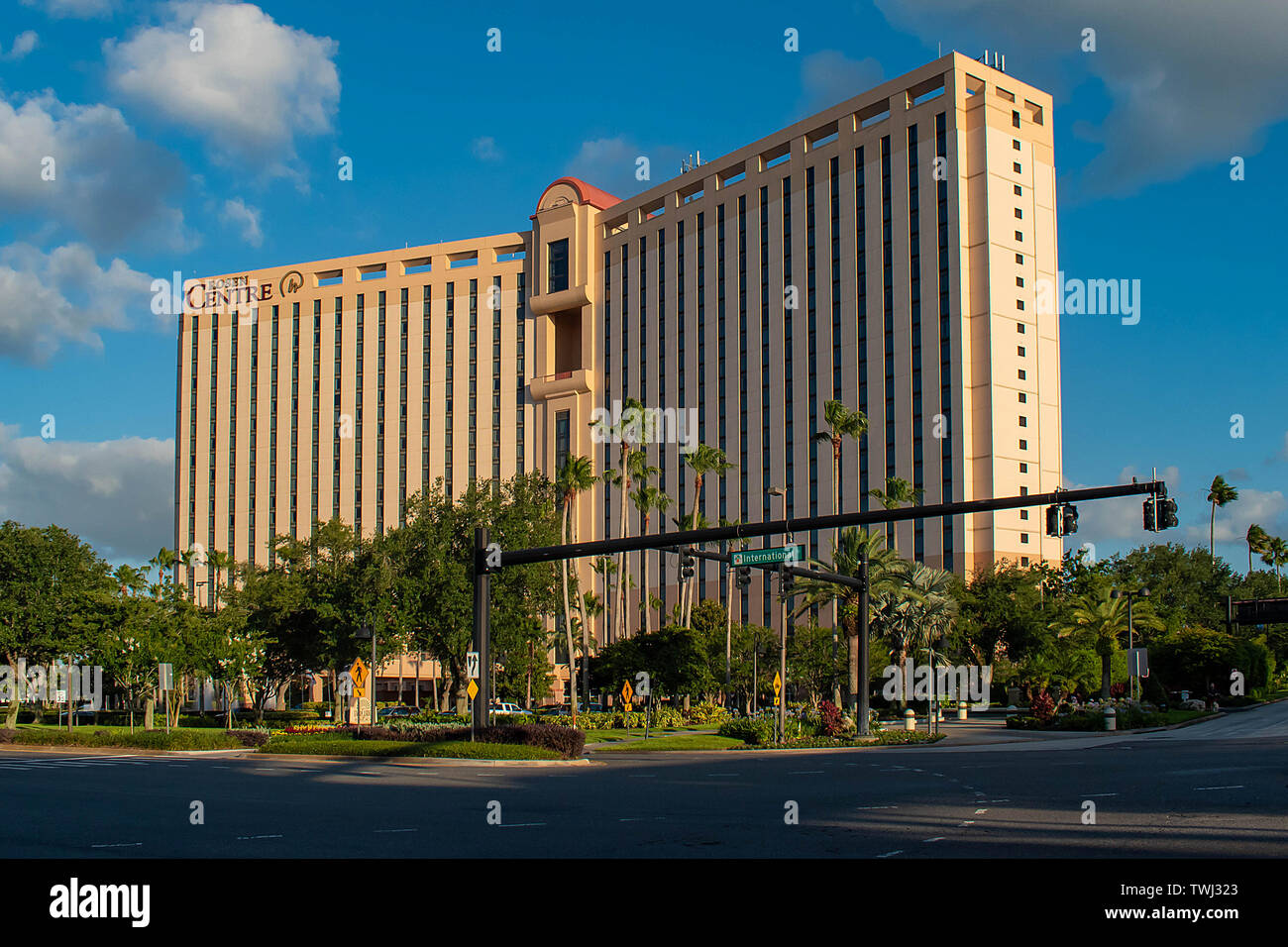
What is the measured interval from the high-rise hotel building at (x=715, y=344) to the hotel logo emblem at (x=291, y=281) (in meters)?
0.33

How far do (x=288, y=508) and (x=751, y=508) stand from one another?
5775 centimetres

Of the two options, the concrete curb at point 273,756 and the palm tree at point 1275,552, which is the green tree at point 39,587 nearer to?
the concrete curb at point 273,756

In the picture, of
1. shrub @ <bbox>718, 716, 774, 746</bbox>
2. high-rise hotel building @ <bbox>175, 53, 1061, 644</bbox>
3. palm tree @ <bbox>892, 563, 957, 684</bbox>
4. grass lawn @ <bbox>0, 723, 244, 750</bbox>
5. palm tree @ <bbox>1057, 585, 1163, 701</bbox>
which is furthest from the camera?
high-rise hotel building @ <bbox>175, 53, 1061, 644</bbox>

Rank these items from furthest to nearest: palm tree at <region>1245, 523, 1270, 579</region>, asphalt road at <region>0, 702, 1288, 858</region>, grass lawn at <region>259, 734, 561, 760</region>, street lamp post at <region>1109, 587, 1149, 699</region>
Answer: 1. palm tree at <region>1245, 523, 1270, 579</region>
2. street lamp post at <region>1109, 587, 1149, 699</region>
3. grass lawn at <region>259, 734, 561, 760</region>
4. asphalt road at <region>0, 702, 1288, 858</region>

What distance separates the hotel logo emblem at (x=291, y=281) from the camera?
12900 cm

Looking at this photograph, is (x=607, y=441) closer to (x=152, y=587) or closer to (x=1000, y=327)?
(x=1000, y=327)

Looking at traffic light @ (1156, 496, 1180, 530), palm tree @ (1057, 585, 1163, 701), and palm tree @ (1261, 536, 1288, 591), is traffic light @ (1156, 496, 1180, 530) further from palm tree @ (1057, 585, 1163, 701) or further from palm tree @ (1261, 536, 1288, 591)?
palm tree @ (1261, 536, 1288, 591)

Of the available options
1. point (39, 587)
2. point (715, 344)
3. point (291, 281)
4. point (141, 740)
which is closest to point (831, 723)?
point (141, 740)

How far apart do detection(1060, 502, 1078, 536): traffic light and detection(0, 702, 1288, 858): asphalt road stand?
466 cm

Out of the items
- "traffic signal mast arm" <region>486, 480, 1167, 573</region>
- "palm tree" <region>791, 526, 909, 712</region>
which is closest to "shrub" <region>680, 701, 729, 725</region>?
"palm tree" <region>791, 526, 909, 712</region>

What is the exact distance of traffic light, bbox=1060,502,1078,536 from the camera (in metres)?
20.4

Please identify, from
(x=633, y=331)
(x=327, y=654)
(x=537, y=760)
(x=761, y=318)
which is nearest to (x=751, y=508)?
(x=761, y=318)

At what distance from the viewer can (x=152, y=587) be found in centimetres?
5331

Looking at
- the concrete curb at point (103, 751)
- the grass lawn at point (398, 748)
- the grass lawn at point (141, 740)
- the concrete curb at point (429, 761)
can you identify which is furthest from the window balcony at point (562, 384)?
the concrete curb at point (429, 761)
